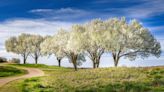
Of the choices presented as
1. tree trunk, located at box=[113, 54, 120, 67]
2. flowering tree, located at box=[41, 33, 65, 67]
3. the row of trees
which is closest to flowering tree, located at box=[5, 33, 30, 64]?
flowering tree, located at box=[41, 33, 65, 67]

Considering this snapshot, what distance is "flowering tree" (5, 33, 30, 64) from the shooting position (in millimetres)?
129962

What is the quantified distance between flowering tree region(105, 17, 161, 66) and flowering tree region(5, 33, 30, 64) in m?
60.0

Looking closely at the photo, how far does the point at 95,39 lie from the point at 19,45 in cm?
6153

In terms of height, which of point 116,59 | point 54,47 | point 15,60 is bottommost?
point 116,59

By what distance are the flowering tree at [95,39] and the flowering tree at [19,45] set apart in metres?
54.1

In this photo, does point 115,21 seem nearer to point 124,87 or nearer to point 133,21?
point 133,21

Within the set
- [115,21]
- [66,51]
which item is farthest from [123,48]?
[66,51]

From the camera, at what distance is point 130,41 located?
73.4m

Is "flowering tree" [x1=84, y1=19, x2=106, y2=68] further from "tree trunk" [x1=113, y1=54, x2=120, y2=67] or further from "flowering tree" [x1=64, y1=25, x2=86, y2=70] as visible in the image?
"tree trunk" [x1=113, y1=54, x2=120, y2=67]

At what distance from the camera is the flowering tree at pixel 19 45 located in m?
130

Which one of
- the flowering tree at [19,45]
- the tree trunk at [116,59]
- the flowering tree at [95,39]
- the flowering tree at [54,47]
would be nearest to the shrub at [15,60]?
the flowering tree at [19,45]

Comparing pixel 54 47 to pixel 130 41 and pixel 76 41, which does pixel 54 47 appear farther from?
pixel 130 41

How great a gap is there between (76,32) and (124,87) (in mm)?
55951

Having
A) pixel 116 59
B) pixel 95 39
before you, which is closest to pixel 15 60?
pixel 95 39
